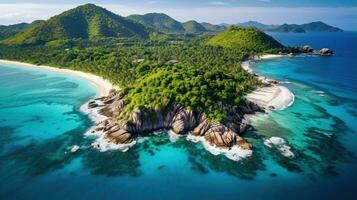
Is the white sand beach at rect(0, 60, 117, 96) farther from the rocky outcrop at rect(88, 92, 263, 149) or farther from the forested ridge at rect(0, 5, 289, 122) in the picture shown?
the rocky outcrop at rect(88, 92, 263, 149)

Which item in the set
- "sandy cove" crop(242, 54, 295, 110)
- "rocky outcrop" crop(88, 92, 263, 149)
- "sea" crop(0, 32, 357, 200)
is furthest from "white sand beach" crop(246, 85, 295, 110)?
"rocky outcrop" crop(88, 92, 263, 149)

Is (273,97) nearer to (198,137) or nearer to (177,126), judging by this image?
(198,137)

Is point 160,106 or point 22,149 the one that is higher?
point 160,106

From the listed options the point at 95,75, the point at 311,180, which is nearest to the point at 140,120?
the point at 311,180

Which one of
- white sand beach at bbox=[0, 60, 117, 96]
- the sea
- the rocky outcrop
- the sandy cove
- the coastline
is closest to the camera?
the sea

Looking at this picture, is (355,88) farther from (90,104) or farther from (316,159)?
(90,104)

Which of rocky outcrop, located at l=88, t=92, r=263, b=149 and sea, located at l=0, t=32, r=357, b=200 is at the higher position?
rocky outcrop, located at l=88, t=92, r=263, b=149
